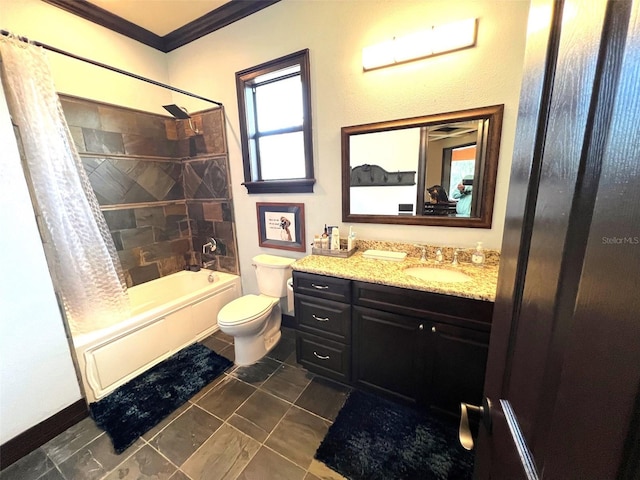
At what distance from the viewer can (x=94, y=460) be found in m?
1.44

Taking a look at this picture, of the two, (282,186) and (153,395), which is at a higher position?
(282,186)

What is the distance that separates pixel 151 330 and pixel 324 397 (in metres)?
1.45

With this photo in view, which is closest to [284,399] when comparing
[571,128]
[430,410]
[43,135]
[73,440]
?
[430,410]

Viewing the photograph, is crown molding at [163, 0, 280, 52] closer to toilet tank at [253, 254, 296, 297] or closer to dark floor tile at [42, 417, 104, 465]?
toilet tank at [253, 254, 296, 297]

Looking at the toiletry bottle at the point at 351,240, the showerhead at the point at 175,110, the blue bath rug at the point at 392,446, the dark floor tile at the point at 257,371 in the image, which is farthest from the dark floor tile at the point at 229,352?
the showerhead at the point at 175,110

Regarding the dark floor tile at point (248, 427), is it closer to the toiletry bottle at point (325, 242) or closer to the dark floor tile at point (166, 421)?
the dark floor tile at point (166, 421)

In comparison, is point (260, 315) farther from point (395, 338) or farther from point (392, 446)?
point (392, 446)

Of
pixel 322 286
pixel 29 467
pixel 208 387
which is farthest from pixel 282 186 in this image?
pixel 29 467

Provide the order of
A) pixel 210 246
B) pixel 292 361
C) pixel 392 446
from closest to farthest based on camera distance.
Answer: pixel 392 446 → pixel 292 361 → pixel 210 246

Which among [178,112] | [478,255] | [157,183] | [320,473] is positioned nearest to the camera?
[320,473]

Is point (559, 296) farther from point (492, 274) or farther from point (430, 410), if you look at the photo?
point (430, 410)

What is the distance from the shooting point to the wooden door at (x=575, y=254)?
26 centimetres

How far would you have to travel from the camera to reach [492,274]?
158cm

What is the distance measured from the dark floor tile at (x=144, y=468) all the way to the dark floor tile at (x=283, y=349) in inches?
38.3
